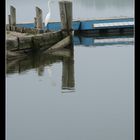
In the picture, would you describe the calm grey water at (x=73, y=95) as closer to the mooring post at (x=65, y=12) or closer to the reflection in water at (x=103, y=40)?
the reflection in water at (x=103, y=40)

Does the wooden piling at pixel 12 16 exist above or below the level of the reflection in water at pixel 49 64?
above

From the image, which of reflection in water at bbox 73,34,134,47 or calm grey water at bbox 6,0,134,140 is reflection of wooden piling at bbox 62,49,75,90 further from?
reflection in water at bbox 73,34,134,47

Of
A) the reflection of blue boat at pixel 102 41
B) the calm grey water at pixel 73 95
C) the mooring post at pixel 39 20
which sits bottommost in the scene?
the calm grey water at pixel 73 95

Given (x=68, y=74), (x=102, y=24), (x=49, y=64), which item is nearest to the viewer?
(x=68, y=74)

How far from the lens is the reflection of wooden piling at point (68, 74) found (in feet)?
19.8

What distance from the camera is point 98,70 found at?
22.5 ft

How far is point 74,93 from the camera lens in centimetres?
541

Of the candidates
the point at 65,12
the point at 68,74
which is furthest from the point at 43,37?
the point at 68,74

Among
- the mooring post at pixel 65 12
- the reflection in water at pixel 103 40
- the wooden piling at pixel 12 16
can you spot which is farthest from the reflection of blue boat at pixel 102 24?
the mooring post at pixel 65 12

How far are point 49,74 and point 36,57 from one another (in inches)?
22.0

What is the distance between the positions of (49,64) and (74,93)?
1.97 meters

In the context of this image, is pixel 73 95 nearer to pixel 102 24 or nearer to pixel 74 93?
pixel 74 93
